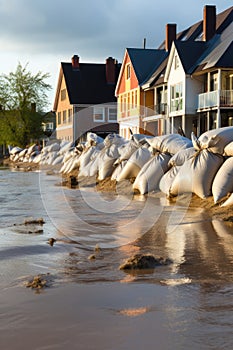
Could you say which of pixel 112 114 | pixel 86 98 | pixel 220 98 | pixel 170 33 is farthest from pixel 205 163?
pixel 86 98

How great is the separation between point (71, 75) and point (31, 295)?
4874 cm

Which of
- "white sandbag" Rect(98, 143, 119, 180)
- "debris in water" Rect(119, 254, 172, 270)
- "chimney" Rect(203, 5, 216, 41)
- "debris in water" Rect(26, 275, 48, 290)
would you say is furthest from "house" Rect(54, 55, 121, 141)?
"debris in water" Rect(26, 275, 48, 290)

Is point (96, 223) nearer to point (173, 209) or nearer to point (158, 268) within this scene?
point (173, 209)

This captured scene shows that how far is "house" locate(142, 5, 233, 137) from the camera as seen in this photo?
2775 centimetres

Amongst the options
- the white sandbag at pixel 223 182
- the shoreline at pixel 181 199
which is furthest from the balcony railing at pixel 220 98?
the white sandbag at pixel 223 182

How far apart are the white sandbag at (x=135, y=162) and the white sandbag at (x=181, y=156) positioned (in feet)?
5.49

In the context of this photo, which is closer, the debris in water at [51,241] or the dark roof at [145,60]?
the debris in water at [51,241]

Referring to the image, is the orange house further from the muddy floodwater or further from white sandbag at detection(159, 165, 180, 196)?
the muddy floodwater

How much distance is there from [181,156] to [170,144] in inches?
39.8

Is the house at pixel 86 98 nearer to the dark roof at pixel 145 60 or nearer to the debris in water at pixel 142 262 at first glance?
the dark roof at pixel 145 60

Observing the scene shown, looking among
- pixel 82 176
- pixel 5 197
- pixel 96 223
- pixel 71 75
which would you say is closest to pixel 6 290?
pixel 96 223

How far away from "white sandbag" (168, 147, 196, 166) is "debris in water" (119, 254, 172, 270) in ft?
17.7

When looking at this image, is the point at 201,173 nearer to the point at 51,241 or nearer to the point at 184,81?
the point at 51,241

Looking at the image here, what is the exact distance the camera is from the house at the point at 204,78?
27641mm
